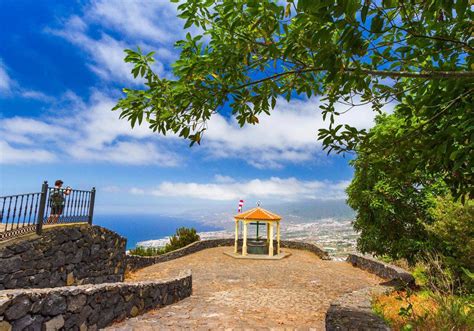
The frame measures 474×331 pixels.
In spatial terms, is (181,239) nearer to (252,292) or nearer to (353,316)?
(252,292)

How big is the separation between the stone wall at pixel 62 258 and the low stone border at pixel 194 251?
226 cm

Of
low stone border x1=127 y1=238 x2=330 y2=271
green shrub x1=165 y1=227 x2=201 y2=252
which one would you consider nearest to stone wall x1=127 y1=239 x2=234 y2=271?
low stone border x1=127 y1=238 x2=330 y2=271

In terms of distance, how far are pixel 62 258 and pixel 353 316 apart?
822 centimetres

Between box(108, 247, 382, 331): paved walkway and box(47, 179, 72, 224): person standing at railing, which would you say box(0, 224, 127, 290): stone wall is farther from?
box(108, 247, 382, 331): paved walkway

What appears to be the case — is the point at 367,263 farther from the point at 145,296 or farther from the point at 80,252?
the point at 80,252

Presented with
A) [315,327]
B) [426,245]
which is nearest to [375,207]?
[426,245]

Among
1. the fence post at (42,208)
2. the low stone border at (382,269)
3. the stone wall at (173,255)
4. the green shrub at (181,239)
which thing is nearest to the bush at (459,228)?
the low stone border at (382,269)

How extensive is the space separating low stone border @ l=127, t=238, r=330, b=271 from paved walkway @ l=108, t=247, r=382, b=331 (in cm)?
49

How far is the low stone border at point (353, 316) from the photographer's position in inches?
215

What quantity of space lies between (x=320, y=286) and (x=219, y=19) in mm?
11011

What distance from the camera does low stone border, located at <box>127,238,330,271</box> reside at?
14906 mm

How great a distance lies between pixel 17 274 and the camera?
24.7ft

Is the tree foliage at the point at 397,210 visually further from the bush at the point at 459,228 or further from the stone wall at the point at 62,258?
the stone wall at the point at 62,258

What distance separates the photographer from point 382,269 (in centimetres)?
1356
